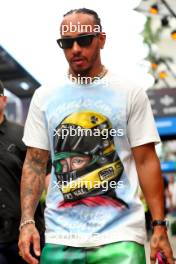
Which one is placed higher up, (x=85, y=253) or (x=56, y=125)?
(x=56, y=125)

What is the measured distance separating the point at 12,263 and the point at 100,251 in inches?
49.5

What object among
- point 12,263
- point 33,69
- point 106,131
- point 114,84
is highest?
point 33,69

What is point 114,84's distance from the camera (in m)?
2.79

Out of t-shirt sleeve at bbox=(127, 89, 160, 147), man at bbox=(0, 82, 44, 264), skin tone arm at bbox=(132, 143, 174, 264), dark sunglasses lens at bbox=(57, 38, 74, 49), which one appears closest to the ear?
dark sunglasses lens at bbox=(57, 38, 74, 49)

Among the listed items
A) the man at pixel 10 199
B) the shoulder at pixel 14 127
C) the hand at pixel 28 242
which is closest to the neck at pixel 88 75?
the hand at pixel 28 242

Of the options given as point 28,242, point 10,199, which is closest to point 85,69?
point 28,242

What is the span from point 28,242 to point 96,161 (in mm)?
416

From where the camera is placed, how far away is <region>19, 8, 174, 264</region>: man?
269 cm

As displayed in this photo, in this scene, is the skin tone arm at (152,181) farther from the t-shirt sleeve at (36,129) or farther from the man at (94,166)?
the t-shirt sleeve at (36,129)

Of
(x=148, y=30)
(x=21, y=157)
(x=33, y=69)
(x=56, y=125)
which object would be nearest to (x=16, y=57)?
(x=33, y=69)

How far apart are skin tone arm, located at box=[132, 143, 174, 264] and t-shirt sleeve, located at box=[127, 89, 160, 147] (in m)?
0.03

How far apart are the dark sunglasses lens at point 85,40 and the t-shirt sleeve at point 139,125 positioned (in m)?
0.29

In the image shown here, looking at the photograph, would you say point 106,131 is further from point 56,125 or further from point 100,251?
point 100,251

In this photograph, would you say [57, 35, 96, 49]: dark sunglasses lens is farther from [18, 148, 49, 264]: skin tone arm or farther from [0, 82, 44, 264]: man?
[0, 82, 44, 264]: man
